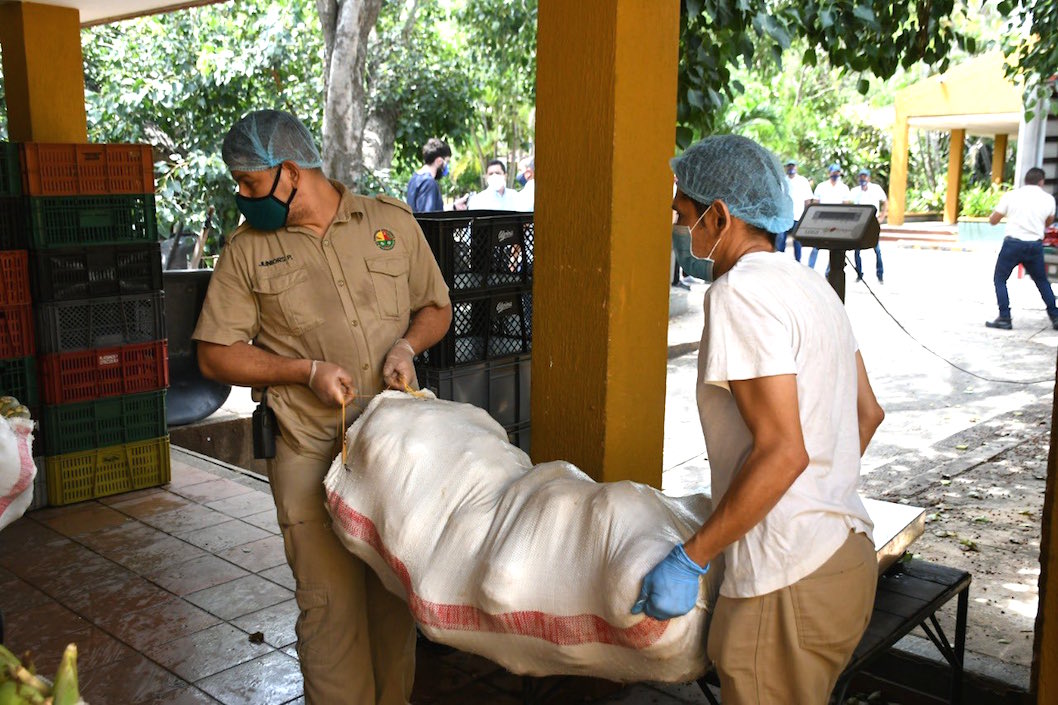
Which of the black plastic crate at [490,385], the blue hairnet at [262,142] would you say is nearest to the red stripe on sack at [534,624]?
the blue hairnet at [262,142]

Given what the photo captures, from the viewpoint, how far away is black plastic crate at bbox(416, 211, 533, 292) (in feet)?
13.9

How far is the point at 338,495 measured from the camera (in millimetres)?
2670

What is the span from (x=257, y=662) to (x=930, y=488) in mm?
4282

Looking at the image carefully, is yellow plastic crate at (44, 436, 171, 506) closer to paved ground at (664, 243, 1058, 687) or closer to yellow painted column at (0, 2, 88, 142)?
yellow painted column at (0, 2, 88, 142)

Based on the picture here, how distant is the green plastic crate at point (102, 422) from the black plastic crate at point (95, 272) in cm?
61

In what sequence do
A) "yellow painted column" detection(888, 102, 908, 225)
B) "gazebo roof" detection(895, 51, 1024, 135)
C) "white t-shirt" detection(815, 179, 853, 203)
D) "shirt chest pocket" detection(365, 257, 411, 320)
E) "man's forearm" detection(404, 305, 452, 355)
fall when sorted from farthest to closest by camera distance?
1. "yellow painted column" detection(888, 102, 908, 225)
2. "gazebo roof" detection(895, 51, 1024, 135)
3. "white t-shirt" detection(815, 179, 853, 203)
4. "man's forearm" detection(404, 305, 452, 355)
5. "shirt chest pocket" detection(365, 257, 411, 320)

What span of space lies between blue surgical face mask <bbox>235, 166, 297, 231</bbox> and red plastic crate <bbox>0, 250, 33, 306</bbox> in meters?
2.99

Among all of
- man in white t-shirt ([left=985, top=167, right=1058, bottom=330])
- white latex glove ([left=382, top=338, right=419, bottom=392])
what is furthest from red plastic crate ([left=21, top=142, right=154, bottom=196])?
man in white t-shirt ([left=985, top=167, right=1058, bottom=330])

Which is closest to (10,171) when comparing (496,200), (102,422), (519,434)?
(102,422)

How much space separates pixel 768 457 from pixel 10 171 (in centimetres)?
470

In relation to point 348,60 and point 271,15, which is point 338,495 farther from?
point 271,15

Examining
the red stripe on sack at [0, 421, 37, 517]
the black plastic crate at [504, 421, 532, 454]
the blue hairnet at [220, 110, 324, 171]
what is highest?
the blue hairnet at [220, 110, 324, 171]

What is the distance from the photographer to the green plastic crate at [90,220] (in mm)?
5199

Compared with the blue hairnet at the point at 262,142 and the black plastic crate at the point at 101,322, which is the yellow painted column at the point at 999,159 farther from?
the blue hairnet at the point at 262,142
